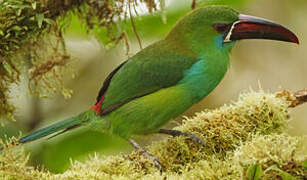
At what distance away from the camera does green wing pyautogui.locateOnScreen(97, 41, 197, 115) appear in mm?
2830

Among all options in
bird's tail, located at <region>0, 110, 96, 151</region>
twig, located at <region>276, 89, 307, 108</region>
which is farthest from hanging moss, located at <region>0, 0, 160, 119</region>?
twig, located at <region>276, 89, 307, 108</region>

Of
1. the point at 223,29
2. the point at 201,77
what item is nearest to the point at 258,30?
the point at 223,29

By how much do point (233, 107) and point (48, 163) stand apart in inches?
64.7

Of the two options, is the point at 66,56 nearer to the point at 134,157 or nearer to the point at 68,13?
→ the point at 68,13

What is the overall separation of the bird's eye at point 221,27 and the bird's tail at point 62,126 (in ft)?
3.16

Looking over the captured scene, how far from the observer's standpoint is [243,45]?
17.6ft

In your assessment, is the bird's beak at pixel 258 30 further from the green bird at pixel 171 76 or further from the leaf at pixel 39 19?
the leaf at pixel 39 19

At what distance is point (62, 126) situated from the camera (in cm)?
279

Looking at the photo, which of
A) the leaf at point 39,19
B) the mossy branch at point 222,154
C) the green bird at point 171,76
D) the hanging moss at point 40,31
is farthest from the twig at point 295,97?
the leaf at point 39,19

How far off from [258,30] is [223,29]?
22cm

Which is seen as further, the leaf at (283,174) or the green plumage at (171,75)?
the green plumage at (171,75)

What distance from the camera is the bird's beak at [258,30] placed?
2816 millimetres

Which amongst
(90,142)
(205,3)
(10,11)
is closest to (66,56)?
(10,11)

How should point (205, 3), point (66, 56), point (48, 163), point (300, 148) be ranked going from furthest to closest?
point (205, 3) < point (48, 163) < point (66, 56) < point (300, 148)
